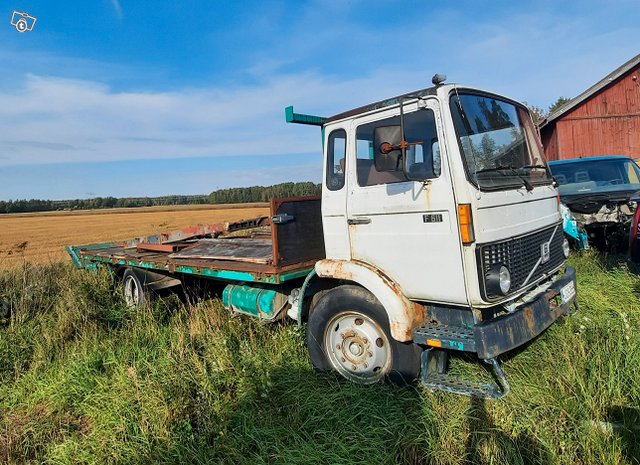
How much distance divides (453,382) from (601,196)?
18.1ft

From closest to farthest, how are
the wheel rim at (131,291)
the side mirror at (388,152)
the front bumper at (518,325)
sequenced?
1. the front bumper at (518,325)
2. the side mirror at (388,152)
3. the wheel rim at (131,291)

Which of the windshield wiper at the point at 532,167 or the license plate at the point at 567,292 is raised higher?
the windshield wiper at the point at 532,167

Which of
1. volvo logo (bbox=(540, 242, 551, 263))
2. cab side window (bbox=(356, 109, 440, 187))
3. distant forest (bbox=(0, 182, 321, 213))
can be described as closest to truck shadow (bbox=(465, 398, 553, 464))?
volvo logo (bbox=(540, 242, 551, 263))

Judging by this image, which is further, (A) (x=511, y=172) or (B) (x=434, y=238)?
(A) (x=511, y=172)

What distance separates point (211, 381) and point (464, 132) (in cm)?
293

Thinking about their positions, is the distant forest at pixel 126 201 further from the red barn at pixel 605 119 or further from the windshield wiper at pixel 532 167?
the windshield wiper at pixel 532 167

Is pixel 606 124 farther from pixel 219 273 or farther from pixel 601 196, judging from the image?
pixel 219 273

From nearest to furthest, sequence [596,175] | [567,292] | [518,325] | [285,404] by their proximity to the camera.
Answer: [518,325] < [285,404] < [567,292] < [596,175]

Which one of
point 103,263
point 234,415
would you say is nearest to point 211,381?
point 234,415

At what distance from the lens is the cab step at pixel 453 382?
2748 millimetres

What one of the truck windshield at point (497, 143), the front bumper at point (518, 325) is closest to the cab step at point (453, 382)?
the front bumper at point (518, 325)

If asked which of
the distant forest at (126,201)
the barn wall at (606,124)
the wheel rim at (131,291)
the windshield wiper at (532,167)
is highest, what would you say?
the distant forest at (126,201)

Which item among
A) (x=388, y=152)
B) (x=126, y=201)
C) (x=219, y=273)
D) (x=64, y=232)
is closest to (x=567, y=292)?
(x=388, y=152)

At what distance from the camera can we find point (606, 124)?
48.3ft
